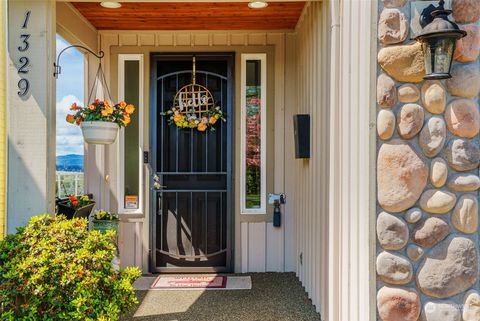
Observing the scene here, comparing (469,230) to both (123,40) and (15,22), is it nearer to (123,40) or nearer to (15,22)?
(15,22)

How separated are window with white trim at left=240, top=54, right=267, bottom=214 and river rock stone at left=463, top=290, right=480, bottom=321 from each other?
2.35 meters

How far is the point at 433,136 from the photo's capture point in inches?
83.4

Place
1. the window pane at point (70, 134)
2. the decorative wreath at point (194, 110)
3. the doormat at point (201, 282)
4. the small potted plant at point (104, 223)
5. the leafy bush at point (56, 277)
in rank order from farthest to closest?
the decorative wreath at point (194, 110)
the window pane at point (70, 134)
the doormat at point (201, 282)
the small potted plant at point (104, 223)
the leafy bush at point (56, 277)

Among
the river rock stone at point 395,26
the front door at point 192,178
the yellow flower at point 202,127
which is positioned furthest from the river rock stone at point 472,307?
the yellow flower at point 202,127

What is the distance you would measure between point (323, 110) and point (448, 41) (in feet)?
3.68

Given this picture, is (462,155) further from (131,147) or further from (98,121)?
(131,147)

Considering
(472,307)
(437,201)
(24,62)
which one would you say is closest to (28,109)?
(24,62)

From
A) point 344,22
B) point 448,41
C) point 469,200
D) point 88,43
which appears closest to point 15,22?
point 88,43

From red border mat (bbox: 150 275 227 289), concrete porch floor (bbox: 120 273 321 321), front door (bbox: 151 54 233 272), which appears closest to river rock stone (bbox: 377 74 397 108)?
concrete porch floor (bbox: 120 273 321 321)

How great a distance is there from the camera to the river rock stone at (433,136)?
2115 millimetres

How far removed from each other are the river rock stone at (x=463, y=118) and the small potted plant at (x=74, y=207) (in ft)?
9.84

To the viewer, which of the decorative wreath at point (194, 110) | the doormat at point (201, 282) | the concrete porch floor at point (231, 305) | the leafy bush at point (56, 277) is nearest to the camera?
the leafy bush at point (56, 277)

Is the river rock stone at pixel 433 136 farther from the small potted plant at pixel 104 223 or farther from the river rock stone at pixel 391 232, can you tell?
the small potted plant at pixel 104 223

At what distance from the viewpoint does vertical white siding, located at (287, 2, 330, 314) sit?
2938mm
